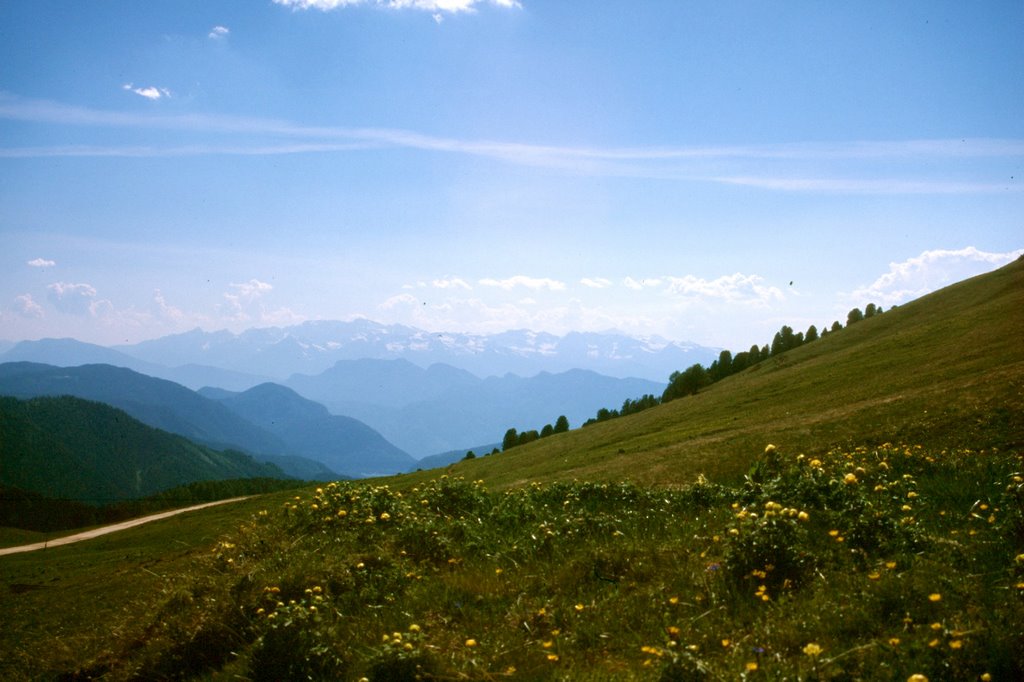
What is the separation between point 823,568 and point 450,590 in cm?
437

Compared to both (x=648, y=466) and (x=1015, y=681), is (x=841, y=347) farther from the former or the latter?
(x=1015, y=681)

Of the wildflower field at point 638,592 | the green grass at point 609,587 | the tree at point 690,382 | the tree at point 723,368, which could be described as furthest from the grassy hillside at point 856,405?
the tree at point 723,368

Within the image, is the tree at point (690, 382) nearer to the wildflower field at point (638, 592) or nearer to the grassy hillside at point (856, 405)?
the grassy hillside at point (856, 405)

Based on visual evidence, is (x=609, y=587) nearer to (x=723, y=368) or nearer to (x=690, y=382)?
(x=690, y=382)

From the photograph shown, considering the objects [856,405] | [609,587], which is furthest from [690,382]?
[609,587]

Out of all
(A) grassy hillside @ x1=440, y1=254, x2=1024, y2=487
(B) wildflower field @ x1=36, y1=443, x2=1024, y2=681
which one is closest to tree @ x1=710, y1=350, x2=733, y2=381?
(A) grassy hillside @ x1=440, y1=254, x2=1024, y2=487

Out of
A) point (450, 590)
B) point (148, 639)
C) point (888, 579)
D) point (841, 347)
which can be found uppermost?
point (841, 347)

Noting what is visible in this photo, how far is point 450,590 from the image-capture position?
6.81 meters

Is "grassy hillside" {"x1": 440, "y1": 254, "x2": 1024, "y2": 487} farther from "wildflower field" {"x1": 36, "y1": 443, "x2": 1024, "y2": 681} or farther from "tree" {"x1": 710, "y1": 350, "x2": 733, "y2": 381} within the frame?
"tree" {"x1": 710, "y1": 350, "x2": 733, "y2": 381}

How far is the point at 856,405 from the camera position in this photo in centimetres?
2983

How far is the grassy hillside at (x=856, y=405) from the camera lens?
Answer: 20984 mm

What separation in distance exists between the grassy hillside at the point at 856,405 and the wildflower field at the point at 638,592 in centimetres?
1190

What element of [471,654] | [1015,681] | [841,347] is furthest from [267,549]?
[841,347]

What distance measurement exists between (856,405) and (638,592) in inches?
1151
